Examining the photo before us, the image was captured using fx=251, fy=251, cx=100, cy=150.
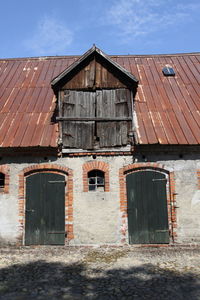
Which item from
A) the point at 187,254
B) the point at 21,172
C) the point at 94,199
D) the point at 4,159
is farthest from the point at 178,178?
the point at 4,159

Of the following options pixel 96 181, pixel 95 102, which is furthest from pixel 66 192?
pixel 95 102

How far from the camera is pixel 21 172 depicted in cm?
859

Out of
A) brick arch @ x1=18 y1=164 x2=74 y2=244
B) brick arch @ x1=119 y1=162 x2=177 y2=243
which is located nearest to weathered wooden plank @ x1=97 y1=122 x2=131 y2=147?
brick arch @ x1=119 y1=162 x2=177 y2=243

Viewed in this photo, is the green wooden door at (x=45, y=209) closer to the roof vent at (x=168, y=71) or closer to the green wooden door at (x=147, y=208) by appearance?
the green wooden door at (x=147, y=208)

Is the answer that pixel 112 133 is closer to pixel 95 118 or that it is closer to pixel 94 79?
pixel 95 118

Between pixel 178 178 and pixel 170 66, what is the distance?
672cm

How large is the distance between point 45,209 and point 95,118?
3.58 metres

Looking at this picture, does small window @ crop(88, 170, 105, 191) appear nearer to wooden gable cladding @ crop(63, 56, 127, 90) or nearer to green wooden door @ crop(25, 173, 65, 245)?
green wooden door @ crop(25, 173, 65, 245)

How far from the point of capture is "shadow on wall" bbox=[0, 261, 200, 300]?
191 inches

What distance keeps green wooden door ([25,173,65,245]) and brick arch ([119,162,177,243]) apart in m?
1.98

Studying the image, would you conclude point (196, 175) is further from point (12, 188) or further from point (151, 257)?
point (12, 188)

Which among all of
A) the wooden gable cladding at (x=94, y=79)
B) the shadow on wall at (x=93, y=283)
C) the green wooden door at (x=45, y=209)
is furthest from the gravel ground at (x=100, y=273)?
the wooden gable cladding at (x=94, y=79)

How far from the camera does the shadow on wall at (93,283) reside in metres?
4.84

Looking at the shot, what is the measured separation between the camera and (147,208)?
841 cm
